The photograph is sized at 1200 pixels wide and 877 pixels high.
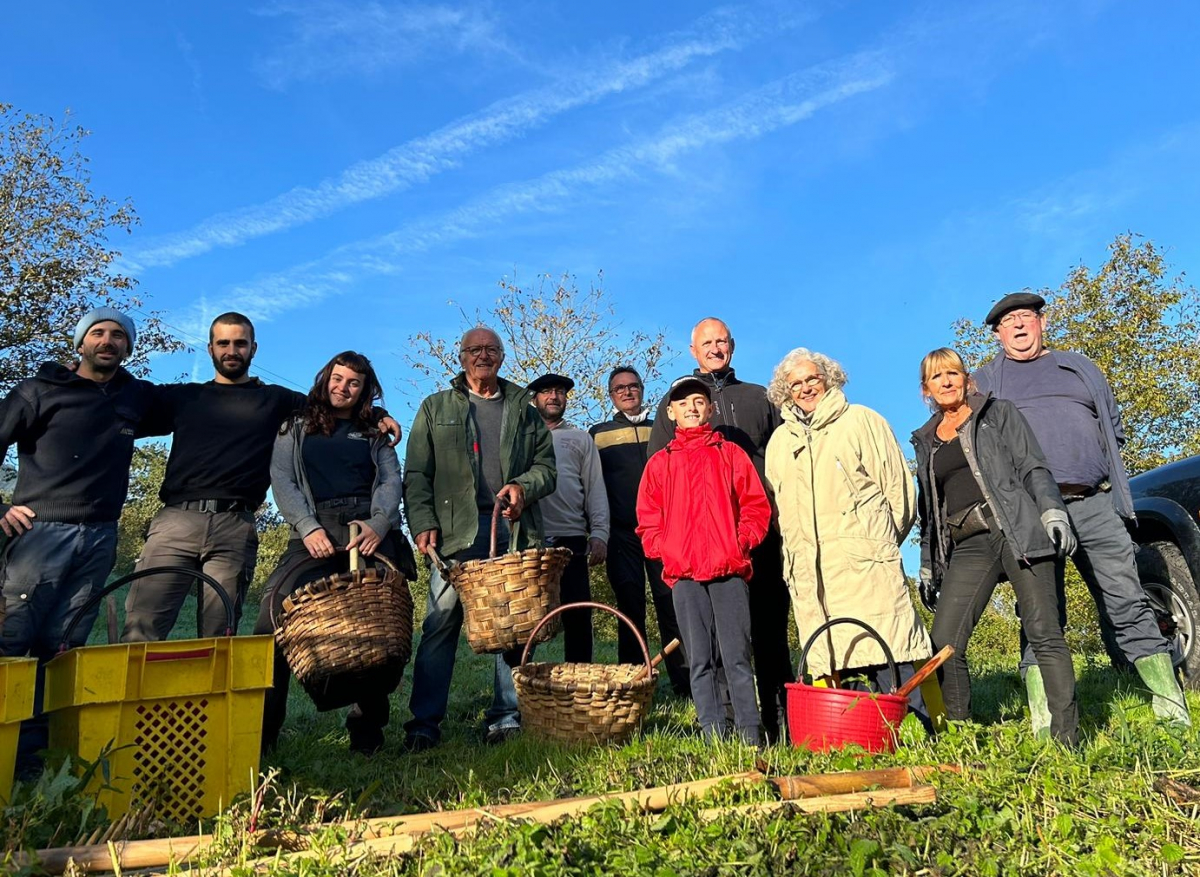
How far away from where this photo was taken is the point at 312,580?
473cm

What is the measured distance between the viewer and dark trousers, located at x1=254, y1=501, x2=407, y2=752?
15.4ft

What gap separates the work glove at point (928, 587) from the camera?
5.12m

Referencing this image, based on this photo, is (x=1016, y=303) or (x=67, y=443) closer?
(x=67, y=443)

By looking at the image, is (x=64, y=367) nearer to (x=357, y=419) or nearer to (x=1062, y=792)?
(x=357, y=419)

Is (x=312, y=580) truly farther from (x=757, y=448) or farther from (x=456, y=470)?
(x=757, y=448)

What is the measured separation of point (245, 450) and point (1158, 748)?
4477mm

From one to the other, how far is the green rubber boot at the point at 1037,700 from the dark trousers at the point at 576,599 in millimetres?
2811

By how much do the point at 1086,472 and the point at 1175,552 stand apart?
4.99 feet

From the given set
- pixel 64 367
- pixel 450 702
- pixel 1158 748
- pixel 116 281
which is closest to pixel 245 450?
pixel 64 367

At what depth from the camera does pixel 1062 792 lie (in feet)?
11.8

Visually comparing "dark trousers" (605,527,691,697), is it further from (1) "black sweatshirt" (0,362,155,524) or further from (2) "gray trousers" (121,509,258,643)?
(1) "black sweatshirt" (0,362,155,524)

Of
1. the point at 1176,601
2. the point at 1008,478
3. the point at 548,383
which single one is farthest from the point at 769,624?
the point at 548,383

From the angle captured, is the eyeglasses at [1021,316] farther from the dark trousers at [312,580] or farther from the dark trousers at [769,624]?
the dark trousers at [312,580]

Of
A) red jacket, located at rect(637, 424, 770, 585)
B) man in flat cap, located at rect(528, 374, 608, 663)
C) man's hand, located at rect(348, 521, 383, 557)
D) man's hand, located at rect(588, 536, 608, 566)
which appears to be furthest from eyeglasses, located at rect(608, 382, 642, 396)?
man's hand, located at rect(348, 521, 383, 557)
